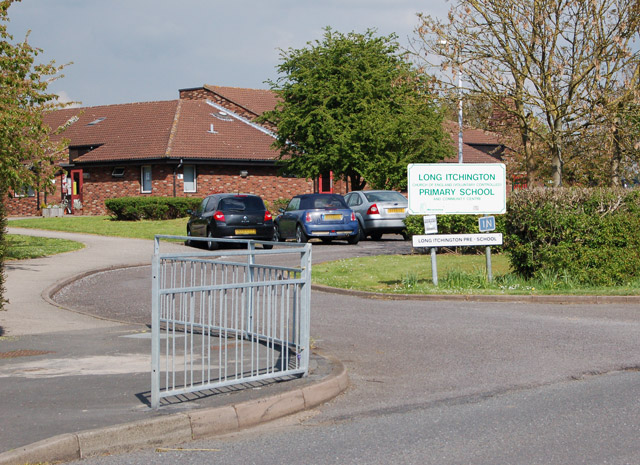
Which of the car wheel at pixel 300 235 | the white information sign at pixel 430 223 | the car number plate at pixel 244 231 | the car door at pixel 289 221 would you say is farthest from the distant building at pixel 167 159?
the white information sign at pixel 430 223

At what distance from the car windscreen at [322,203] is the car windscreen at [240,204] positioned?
4.92ft

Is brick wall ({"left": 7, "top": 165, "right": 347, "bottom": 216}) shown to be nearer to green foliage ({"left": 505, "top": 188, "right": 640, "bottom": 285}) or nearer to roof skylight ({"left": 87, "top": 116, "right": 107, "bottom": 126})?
roof skylight ({"left": 87, "top": 116, "right": 107, "bottom": 126})

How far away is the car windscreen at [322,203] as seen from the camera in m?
25.5

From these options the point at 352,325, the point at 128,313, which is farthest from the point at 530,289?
the point at 128,313

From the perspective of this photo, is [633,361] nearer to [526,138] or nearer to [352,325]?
[352,325]

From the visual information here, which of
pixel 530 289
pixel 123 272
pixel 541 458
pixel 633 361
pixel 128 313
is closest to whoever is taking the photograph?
pixel 541 458

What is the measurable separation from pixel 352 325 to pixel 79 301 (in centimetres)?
560

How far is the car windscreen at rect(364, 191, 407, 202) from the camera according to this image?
27219 mm

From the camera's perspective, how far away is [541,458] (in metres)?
5.08

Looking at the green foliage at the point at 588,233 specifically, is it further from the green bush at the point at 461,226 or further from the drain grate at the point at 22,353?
the drain grate at the point at 22,353

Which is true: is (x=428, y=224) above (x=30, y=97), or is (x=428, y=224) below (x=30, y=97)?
below

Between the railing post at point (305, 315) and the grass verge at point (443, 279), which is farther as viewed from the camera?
the grass verge at point (443, 279)

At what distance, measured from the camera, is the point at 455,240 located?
14852 mm

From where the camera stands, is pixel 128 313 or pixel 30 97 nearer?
pixel 128 313
